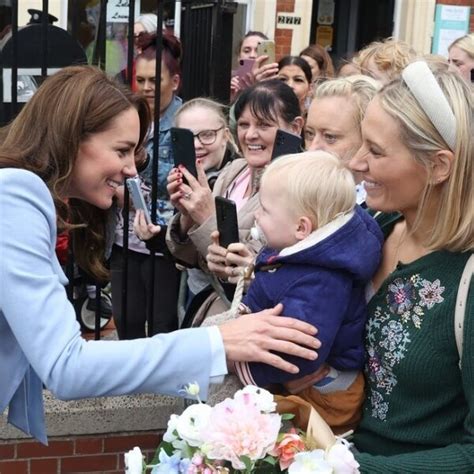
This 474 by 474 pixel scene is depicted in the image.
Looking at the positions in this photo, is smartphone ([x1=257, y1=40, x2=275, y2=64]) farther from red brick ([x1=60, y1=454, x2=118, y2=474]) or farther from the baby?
the baby

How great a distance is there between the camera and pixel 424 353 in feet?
7.09

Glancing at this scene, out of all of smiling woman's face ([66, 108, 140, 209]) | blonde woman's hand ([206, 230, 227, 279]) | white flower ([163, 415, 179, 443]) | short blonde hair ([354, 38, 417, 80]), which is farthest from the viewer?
short blonde hair ([354, 38, 417, 80])

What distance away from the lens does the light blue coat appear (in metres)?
2.08

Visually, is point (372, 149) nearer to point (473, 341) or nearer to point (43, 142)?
point (473, 341)

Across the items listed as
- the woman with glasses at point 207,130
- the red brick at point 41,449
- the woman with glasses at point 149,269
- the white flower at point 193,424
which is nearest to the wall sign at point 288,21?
the woman with glasses at point 149,269

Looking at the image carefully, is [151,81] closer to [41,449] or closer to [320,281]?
[41,449]

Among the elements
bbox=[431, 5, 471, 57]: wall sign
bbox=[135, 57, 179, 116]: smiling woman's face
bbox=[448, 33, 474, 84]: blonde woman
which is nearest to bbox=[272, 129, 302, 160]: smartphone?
bbox=[135, 57, 179, 116]: smiling woman's face

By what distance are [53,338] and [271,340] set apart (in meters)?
0.50

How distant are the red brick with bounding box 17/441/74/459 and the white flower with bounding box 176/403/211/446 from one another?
6.36 feet

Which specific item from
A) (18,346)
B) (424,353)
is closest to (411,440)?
(424,353)

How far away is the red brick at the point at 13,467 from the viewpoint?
378cm

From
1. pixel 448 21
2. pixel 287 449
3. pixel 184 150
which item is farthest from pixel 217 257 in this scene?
pixel 448 21

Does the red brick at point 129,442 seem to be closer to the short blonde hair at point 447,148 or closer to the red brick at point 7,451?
the red brick at point 7,451

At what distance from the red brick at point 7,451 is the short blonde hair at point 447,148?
221 centimetres
